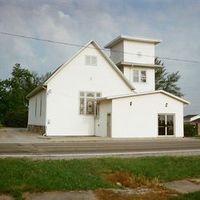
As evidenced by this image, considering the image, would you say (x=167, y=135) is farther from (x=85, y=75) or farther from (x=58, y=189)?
(x=58, y=189)

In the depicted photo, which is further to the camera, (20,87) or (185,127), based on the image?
(20,87)

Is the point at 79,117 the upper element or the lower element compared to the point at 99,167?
upper

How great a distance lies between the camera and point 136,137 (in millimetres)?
33906

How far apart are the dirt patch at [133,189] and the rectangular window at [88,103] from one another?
2265cm

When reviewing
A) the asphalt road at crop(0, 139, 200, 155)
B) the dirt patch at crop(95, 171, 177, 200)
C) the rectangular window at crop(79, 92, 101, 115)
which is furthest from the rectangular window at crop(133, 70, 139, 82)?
the dirt patch at crop(95, 171, 177, 200)

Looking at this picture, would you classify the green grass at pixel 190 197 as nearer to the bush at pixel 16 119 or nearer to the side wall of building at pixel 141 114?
the side wall of building at pixel 141 114

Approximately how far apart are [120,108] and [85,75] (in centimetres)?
451

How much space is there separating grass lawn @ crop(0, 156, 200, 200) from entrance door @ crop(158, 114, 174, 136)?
19034 mm

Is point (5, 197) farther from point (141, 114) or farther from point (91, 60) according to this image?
point (91, 60)

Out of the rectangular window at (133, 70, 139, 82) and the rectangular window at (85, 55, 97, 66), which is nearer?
the rectangular window at (85, 55, 97, 66)

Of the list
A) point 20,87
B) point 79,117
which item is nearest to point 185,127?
point 79,117

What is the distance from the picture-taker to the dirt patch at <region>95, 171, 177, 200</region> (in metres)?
10.0

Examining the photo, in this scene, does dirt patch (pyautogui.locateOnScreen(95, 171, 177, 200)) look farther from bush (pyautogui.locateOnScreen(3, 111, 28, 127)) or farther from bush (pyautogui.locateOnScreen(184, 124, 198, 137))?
bush (pyautogui.locateOnScreen(3, 111, 28, 127))

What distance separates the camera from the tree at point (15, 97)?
63500mm
